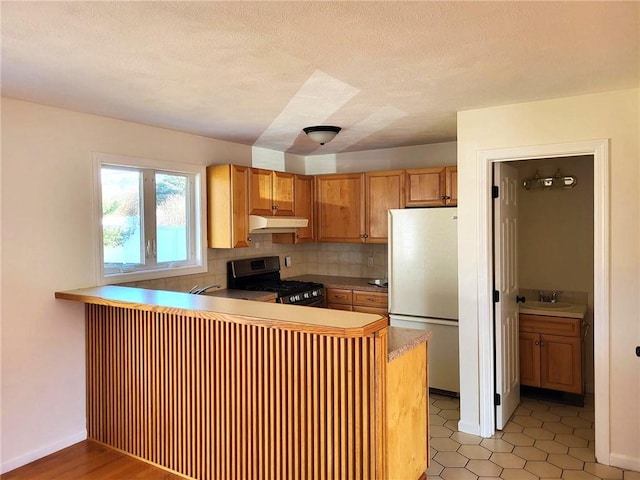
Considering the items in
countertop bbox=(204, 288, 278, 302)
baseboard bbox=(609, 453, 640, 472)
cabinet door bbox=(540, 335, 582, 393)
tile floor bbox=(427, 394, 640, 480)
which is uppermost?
countertop bbox=(204, 288, 278, 302)

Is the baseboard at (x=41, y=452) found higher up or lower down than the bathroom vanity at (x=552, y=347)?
lower down

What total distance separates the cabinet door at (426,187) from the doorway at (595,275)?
1060 millimetres

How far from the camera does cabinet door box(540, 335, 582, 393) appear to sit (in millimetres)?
3982

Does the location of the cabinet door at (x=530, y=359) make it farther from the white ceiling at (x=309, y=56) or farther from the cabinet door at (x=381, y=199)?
the white ceiling at (x=309, y=56)

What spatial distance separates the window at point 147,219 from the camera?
358cm

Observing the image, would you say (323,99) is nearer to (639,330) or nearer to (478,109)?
(478,109)

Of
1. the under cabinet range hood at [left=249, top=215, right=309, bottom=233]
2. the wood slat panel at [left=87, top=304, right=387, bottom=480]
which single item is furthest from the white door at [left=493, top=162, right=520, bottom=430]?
the under cabinet range hood at [left=249, top=215, right=309, bottom=233]

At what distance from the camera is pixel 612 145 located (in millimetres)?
2922

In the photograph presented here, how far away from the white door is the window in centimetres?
246

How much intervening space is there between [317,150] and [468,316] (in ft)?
8.27

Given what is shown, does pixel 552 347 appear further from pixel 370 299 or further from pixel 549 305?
pixel 370 299

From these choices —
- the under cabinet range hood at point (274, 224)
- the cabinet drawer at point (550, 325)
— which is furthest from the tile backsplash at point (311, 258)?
the cabinet drawer at point (550, 325)

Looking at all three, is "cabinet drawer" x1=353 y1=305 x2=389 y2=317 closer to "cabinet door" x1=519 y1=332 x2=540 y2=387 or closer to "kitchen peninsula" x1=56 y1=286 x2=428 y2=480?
"cabinet door" x1=519 y1=332 x2=540 y2=387

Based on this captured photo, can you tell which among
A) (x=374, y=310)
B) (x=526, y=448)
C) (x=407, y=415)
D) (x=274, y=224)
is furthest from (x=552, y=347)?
(x=274, y=224)
